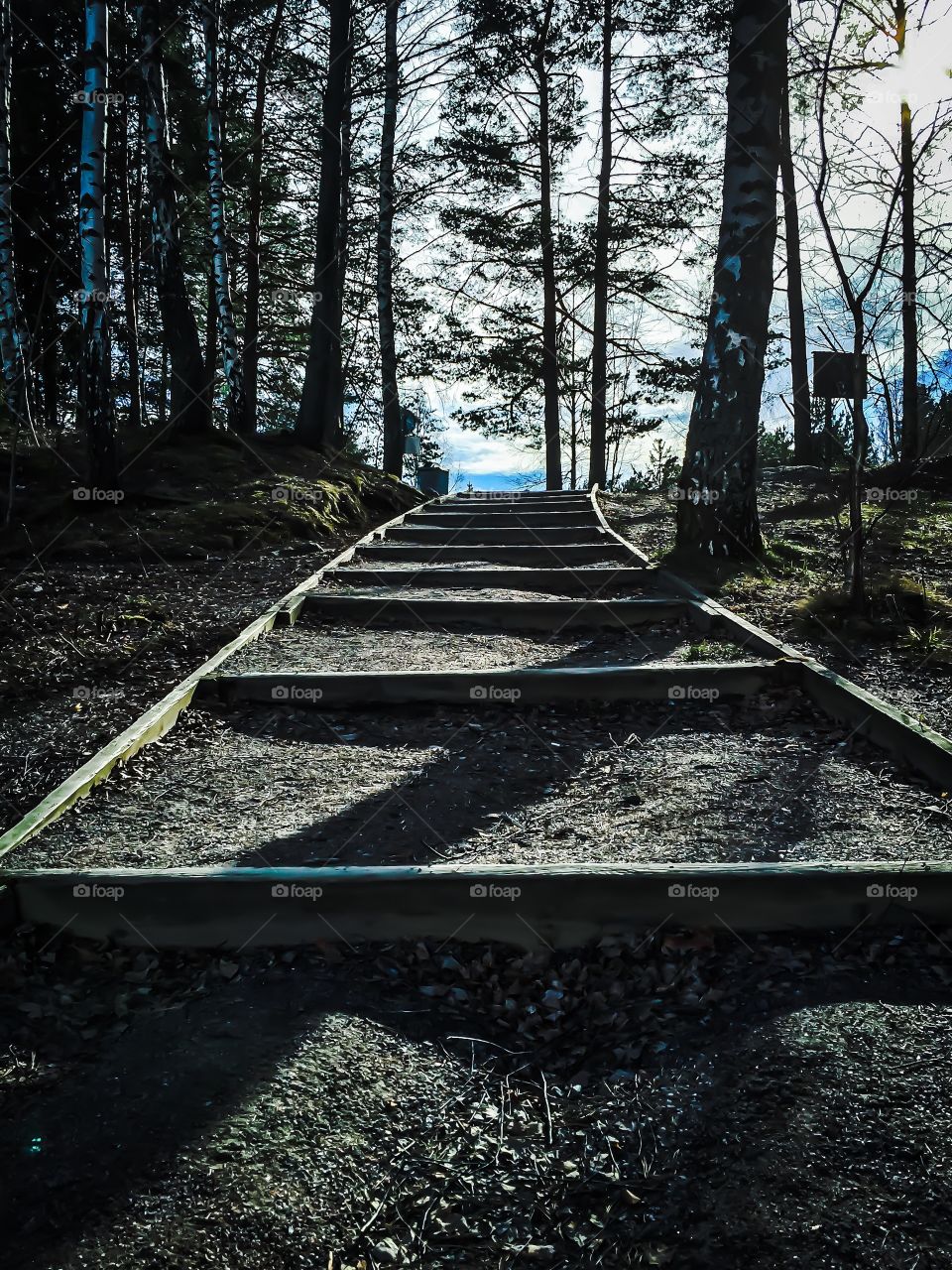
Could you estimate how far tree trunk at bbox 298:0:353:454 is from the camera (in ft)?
42.1

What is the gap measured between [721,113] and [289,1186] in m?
16.8

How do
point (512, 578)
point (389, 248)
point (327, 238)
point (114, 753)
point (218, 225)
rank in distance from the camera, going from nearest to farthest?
point (114, 753) → point (512, 578) → point (327, 238) → point (218, 225) → point (389, 248)

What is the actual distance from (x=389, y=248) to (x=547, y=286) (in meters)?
4.60

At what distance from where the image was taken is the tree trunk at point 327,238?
1284 cm

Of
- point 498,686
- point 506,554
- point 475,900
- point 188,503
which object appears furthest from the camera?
point 188,503

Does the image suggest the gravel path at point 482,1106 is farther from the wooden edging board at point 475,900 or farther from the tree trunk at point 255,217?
the tree trunk at point 255,217

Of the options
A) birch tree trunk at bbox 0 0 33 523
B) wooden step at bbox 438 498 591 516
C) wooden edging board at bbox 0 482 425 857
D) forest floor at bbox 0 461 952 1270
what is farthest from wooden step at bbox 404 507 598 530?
forest floor at bbox 0 461 952 1270

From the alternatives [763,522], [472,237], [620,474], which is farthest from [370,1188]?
[620,474]

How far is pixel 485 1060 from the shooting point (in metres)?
2.09

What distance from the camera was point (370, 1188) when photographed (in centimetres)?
170

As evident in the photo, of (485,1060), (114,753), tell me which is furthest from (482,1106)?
(114,753)

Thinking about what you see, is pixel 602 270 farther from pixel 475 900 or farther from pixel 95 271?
pixel 475 900

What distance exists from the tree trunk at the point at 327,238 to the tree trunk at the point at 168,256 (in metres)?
1.82

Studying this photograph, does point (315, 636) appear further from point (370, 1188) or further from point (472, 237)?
point (472, 237)
